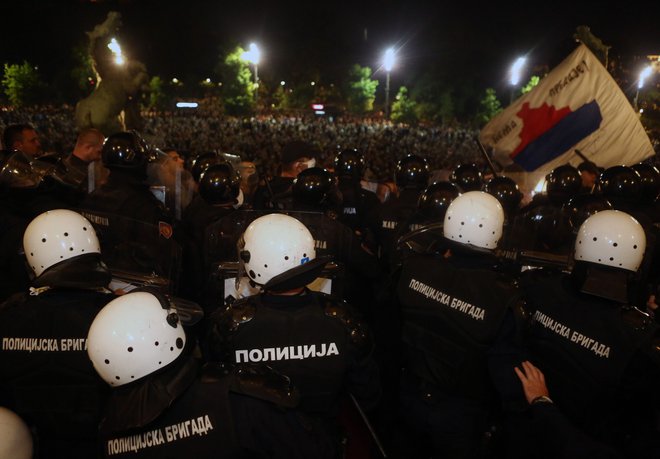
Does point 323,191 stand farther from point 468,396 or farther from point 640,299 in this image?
point 640,299

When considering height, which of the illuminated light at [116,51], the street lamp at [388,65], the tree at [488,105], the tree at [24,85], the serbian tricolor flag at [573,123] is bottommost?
the serbian tricolor flag at [573,123]

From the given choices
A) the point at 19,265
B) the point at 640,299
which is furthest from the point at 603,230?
the point at 19,265

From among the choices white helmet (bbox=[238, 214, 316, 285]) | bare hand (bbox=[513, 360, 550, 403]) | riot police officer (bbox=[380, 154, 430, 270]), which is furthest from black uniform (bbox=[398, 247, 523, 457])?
riot police officer (bbox=[380, 154, 430, 270])

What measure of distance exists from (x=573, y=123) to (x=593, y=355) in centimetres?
664

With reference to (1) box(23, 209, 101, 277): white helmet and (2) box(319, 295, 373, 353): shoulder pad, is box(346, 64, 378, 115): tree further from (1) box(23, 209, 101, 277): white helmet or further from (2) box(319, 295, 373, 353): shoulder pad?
(2) box(319, 295, 373, 353): shoulder pad

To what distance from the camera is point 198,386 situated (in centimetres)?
198

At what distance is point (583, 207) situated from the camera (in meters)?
5.00

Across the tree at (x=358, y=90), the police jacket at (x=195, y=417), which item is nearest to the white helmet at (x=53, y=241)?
the police jacket at (x=195, y=417)

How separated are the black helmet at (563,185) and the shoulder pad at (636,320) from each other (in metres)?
3.13

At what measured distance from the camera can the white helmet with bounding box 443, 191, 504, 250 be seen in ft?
11.5

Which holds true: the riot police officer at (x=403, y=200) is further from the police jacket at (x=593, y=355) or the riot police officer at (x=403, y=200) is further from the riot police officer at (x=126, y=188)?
the riot police officer at (x=126, y=188)

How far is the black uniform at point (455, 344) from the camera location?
2963 millimetres

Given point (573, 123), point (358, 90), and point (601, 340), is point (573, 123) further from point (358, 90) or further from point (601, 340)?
point (358, 90)

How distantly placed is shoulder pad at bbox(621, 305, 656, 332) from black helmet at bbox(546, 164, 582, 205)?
3126mm
